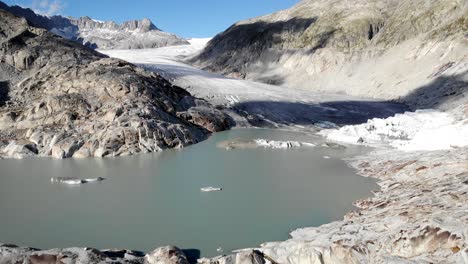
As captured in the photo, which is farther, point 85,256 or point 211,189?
point 211,189

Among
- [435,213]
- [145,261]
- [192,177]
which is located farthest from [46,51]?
[435,213]

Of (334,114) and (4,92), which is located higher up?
(4,92)

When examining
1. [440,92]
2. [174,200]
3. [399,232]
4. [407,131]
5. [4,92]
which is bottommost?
[174,200]

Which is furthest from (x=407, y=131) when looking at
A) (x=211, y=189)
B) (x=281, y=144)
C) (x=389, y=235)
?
(x=389, y=235)

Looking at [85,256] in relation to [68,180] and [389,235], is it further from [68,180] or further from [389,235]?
[68,180]

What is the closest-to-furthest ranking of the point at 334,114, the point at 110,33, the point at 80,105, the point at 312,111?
the point at 80,105, the point at 334,114, the point at 312,111, the point at 110,33

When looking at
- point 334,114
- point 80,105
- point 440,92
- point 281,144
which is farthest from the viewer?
point 440,92

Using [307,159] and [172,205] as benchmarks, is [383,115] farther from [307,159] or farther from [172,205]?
[172,205]
